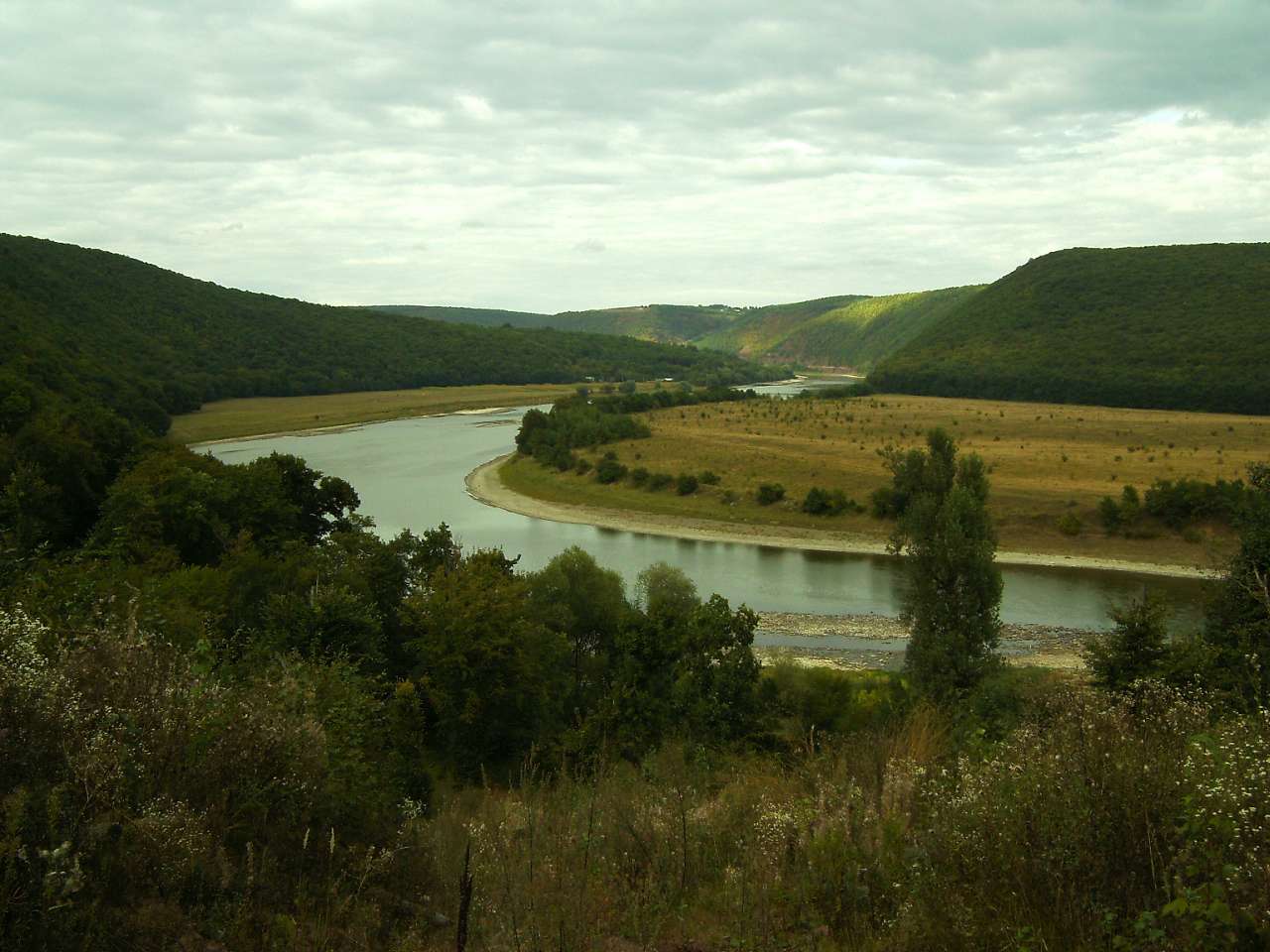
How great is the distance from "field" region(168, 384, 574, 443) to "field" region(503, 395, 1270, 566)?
24.7m

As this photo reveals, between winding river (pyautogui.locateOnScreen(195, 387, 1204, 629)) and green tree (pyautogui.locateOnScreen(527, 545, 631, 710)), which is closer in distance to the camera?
green tree (pyautogui.locateOnScreen(527, 545, 631, 710))

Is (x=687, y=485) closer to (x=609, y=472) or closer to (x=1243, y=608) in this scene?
(x=609, y=472)

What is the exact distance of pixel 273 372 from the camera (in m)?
82.8

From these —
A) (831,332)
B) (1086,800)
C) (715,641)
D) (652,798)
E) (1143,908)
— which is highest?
(831,332)

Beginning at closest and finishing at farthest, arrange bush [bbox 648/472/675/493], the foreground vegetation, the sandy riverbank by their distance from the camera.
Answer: the foreground vegetation < bush [bbox 648/472/675/493] < the sandy riverbank

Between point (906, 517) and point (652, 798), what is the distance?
13.3 meters

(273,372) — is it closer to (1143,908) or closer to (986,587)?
(986,587)

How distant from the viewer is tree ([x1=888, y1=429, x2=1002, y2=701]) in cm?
1502

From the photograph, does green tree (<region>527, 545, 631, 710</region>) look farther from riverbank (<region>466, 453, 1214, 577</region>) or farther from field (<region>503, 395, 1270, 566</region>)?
field (<region>503, 395, 1270, 566</region>)

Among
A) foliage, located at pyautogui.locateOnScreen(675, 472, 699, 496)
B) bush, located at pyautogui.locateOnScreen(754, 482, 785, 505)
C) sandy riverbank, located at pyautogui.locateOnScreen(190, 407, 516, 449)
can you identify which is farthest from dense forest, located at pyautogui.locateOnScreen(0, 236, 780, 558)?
bush, located at pyautogui.locateOnScreen(754, 482, 785, 505)

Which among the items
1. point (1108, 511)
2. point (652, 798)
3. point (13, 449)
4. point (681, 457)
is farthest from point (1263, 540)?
point (681, 457)

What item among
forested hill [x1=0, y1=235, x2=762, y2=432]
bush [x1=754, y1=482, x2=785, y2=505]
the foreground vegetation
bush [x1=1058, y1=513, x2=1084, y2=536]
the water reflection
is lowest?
the water reflection

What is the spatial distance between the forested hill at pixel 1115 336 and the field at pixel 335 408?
125ft

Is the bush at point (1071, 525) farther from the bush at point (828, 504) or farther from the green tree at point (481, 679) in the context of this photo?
the green tree at point (481, 679)
